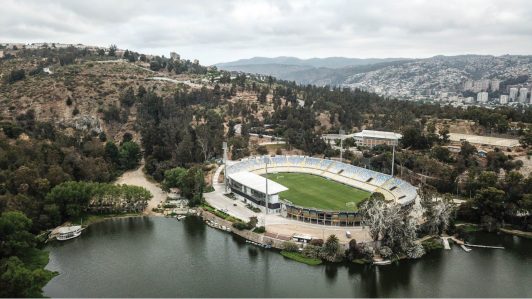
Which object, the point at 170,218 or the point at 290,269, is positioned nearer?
the point at 290,269

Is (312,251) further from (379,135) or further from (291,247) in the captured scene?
(379,135)

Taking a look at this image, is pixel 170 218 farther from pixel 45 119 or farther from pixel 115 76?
pixel 115 76

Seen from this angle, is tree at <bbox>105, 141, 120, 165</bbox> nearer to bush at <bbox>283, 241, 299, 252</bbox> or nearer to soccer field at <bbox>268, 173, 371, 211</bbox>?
soccer field at <bbox>268, 173, 371, 211</bbox>

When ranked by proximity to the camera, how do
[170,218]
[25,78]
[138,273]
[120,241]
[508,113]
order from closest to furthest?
[138,273] < [120,241] < [170,218] < [508,113] < [25,78]

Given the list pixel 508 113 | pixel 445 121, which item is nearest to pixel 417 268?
pixel 445 121

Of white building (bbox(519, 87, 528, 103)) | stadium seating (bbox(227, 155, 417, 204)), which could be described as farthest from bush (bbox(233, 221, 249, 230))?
white building (bbox(519, 87, 528, 103))

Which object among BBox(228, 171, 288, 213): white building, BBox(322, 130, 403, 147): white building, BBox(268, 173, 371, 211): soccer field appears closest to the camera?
BBox(228, 171, 288, 213): white building
